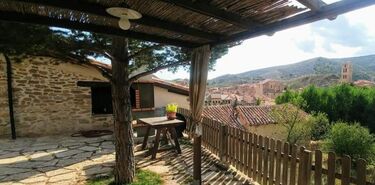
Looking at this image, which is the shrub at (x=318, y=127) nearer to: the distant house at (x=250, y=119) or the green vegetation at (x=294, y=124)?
the green vegetation at (x=294, y=124)

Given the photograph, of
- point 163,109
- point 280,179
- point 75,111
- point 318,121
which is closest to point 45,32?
point 280,179

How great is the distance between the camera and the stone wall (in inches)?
373

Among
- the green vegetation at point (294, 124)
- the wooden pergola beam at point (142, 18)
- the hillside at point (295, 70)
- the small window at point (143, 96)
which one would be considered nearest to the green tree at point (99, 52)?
the wooden pergola beam at point (142, 18)

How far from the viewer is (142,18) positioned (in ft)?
11.7

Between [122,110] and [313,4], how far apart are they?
349 cm

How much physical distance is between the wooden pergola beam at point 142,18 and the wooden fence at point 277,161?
2.27m

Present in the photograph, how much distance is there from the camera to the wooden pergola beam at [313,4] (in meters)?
2.56

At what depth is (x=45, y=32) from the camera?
4520mm

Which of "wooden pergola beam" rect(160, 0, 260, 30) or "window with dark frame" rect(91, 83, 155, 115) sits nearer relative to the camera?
"wooden pergola beam" rect(160, 0, 260, 30)

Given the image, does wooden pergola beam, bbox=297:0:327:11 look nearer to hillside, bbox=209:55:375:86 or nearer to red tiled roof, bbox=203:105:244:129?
red tiled roof, bbox=203:105:244:129

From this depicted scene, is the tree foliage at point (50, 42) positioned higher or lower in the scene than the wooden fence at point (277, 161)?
higher

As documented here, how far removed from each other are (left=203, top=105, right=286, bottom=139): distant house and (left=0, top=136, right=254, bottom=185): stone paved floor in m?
11.2

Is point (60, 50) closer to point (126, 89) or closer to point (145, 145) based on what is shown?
point (126, 89)

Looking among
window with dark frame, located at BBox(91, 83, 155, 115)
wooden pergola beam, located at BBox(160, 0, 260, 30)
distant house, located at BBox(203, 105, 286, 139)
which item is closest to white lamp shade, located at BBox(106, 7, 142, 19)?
wooden pergola beam, located at BBox(160, 0, 260, 30)
